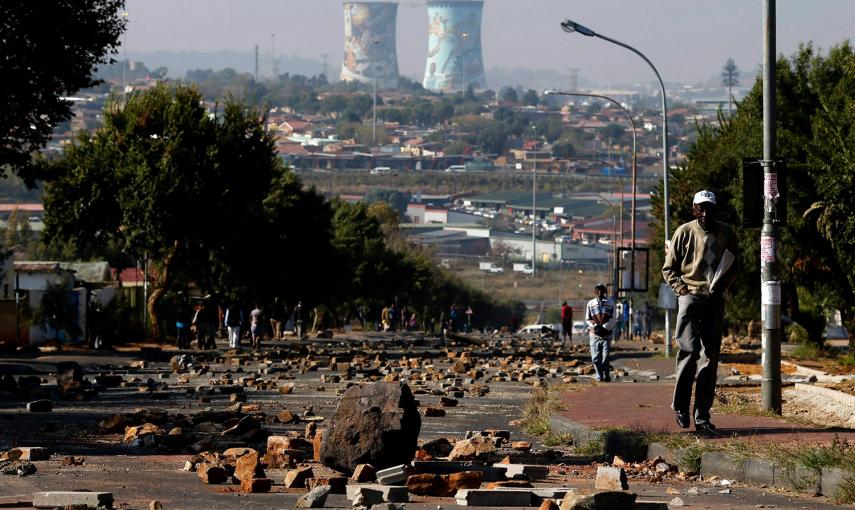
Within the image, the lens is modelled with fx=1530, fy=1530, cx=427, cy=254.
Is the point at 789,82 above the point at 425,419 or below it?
above

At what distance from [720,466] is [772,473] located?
629mm

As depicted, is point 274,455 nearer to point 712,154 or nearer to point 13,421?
point 13,421

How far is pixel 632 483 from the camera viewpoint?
10.8 metres

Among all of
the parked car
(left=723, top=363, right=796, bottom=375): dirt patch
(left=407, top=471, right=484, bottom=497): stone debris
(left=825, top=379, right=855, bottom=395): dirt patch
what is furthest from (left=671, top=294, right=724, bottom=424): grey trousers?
the parked car

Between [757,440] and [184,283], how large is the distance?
172ft

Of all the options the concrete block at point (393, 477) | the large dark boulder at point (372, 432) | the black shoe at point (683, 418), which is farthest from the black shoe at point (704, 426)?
the concrete block at point (393, 477)

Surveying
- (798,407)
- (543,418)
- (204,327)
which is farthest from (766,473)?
(204,327)

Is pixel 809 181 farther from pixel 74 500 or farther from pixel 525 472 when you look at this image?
pixel 74 500

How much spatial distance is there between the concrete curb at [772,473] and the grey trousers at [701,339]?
144 centimetres

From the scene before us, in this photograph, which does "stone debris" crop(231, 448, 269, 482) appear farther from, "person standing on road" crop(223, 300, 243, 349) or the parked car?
the parked car

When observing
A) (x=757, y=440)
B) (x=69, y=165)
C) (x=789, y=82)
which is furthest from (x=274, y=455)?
(x=69, y=165)

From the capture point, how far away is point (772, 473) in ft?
34.4

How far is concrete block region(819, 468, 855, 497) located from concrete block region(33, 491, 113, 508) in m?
4.53

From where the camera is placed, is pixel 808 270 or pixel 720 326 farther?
pixel 808 270
